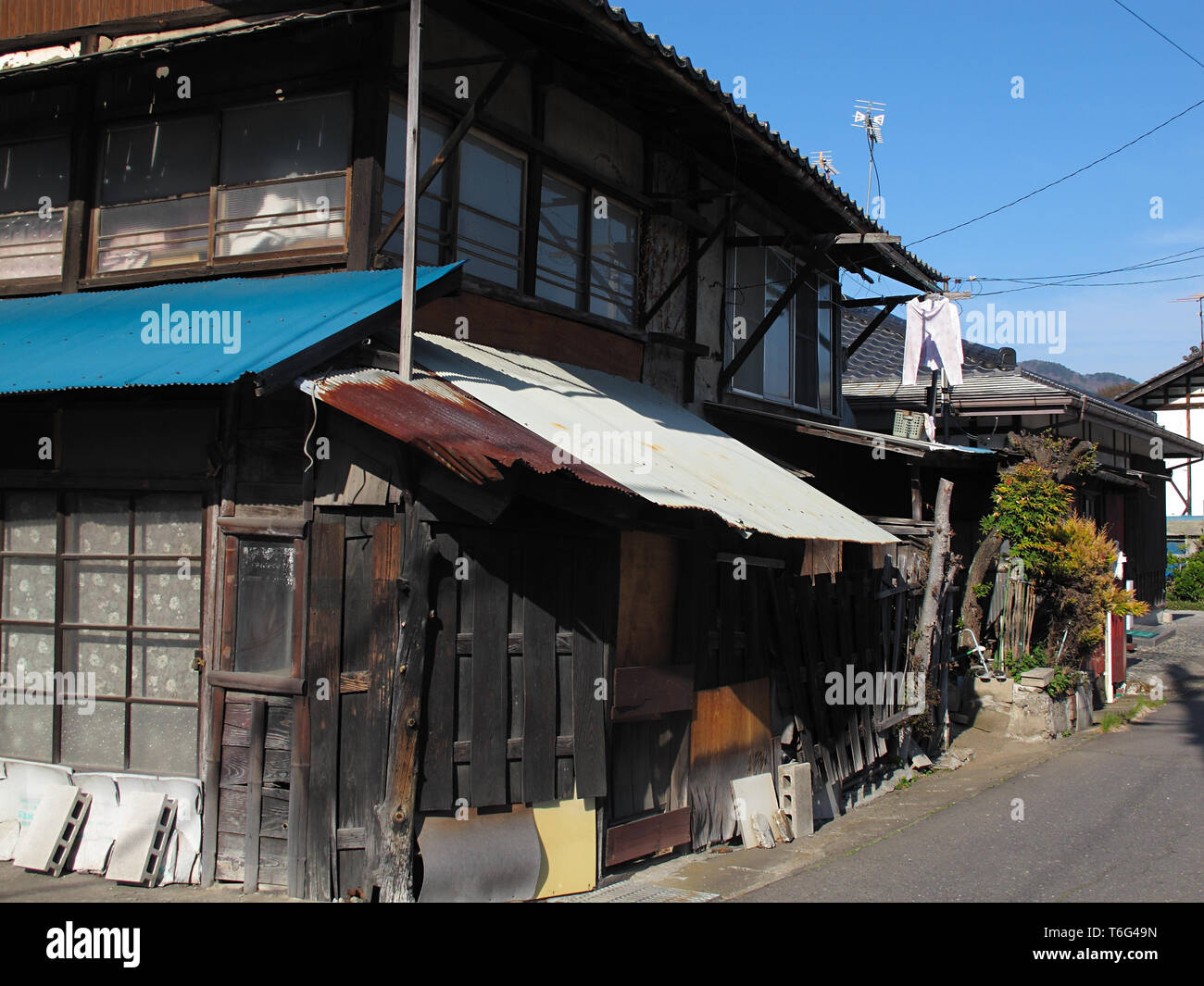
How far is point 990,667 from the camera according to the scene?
44.3ft

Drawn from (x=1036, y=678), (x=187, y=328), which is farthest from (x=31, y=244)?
(x=1036, y=678)

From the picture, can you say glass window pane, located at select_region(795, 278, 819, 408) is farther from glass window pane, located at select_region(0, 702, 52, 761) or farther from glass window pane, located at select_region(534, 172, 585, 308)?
glass window pane, located at select_region(0, 702, 52, 761)

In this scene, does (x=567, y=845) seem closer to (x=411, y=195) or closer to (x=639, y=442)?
(x=639, y=442)

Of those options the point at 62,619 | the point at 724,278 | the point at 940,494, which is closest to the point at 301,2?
the point at 62,619

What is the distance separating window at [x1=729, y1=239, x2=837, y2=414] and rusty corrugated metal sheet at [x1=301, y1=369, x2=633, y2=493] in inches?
250

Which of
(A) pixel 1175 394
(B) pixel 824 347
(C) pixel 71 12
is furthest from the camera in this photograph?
(A) pixel 1175 394

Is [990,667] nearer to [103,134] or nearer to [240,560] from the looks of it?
[240,560]

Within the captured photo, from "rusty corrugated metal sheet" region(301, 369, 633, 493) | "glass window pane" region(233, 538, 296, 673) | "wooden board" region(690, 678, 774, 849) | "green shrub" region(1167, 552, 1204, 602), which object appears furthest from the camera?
"green shrub" region(1167, 552, 1204, 602)

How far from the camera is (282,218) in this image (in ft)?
25.3

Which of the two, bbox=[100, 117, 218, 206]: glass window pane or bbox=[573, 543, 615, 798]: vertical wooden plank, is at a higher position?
bbox=[100, 117, 218, 206]: glass window pane

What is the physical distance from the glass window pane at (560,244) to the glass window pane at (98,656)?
458 centimetres

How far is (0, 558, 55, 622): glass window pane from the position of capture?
25.4 feet

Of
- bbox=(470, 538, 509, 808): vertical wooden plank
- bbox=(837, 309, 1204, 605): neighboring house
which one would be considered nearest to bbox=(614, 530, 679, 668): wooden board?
bbox=(470, 538, 509, 808): vertical wooden plank

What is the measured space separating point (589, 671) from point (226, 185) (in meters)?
4.76
